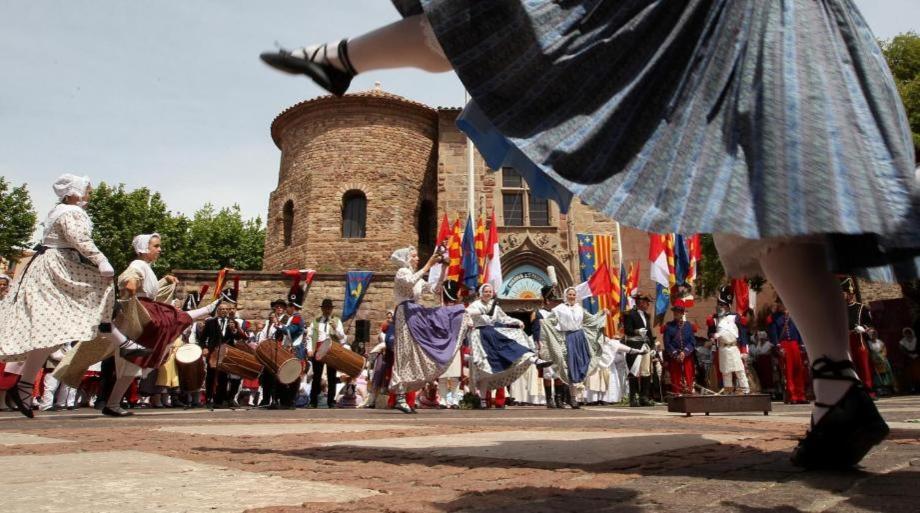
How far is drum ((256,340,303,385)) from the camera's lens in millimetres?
10664

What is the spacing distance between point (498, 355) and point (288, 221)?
1997cm

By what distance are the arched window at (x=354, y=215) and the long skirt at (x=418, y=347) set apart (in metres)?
18.3

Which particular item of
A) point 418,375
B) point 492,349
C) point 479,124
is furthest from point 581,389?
point 479,124

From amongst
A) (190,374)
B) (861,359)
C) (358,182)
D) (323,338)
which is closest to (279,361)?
(323,338)

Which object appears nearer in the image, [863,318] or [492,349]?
[492,349]

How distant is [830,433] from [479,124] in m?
1.37

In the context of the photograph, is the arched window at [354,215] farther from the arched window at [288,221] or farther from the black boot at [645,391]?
the black boot at [645,391]

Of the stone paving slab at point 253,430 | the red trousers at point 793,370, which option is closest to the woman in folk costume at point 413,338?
the stone paving slab at point 253,430

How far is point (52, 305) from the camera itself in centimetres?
583

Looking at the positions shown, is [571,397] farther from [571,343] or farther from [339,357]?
[339,357]

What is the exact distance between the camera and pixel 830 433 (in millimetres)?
1686

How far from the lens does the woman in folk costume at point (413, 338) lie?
329 inches

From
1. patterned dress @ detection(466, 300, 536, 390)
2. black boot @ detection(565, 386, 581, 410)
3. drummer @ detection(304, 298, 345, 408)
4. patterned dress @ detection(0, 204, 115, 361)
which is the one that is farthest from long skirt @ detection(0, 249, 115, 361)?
black boot @ detection(565, 386, 581, 410)

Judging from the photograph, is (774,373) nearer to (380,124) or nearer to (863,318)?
(863,318)
